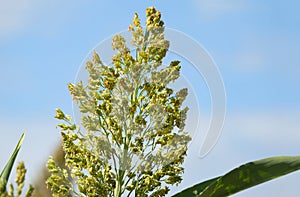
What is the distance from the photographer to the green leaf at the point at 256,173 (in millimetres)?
1890

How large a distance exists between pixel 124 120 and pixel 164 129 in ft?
0.65

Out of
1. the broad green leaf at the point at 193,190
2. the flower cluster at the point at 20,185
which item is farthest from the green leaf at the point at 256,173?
the flower cluster at the point at 20,185

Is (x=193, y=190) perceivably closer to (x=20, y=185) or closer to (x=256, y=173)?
(x=256, y=173)

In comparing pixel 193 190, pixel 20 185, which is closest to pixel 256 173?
pixel 193 190

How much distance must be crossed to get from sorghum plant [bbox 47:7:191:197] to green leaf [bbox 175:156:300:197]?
0.44 m

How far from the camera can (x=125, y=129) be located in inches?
93.5

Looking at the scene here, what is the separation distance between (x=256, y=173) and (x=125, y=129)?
2.32ft

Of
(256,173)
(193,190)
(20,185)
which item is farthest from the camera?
(193,190)

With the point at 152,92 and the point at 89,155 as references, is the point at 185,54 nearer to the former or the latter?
the point at 152,92

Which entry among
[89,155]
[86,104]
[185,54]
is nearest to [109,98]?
[86,104]

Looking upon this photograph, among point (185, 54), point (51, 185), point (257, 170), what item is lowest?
point (257, 170)

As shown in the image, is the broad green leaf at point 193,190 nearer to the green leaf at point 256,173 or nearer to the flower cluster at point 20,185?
the green leaf at point 256,173

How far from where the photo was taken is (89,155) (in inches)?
90.9

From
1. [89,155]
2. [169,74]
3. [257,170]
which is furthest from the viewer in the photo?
[169,74]
